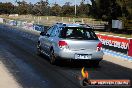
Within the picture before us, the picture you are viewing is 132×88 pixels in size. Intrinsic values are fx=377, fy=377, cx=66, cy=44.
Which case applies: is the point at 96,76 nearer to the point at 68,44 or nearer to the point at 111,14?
the point at 68,44

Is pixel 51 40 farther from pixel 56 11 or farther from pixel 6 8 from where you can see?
pixel 6 8

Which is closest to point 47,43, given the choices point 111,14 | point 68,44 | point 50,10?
point 68,44

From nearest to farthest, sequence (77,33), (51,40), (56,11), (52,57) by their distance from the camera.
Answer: (77,33)
(52,57)
(51,40)
(56,11)

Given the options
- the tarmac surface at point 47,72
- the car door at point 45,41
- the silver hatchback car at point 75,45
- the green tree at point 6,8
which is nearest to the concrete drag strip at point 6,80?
the tarmac surface at point 47,72

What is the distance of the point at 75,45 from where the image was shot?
1436cm

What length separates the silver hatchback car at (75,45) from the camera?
14406 millimetres

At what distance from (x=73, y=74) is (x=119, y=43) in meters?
7.63

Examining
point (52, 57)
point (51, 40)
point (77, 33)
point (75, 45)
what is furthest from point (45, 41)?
point (75, 45)

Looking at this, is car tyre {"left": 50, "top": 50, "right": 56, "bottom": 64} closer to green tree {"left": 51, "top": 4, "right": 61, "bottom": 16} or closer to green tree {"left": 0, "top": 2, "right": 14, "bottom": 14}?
green tree {"left": 51, "top": 4, "right": 61, "bottom": 16}

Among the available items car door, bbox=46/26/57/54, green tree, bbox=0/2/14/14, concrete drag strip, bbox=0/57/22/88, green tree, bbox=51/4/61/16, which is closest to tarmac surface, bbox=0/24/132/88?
concrete drag strip, bbox=0/57/22/88

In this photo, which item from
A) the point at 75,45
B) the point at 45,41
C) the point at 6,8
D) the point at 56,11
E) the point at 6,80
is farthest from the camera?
the point at 6,8

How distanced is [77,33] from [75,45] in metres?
0.75

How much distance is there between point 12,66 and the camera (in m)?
14.5

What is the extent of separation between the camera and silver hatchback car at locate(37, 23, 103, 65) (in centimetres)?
1441
